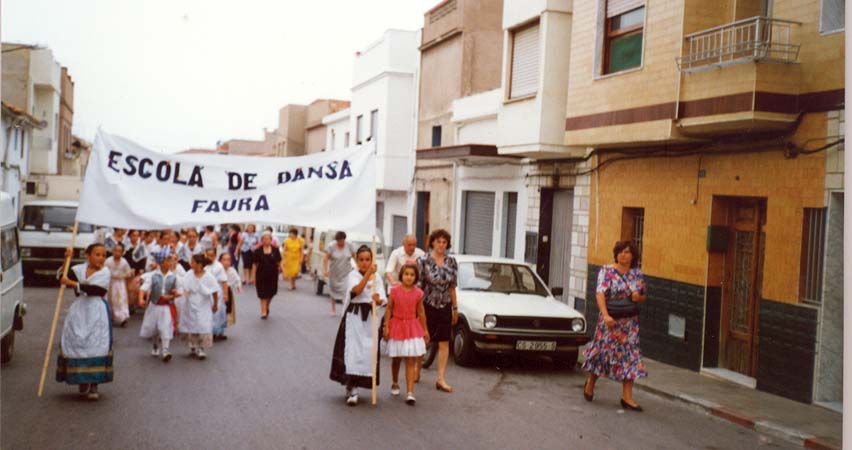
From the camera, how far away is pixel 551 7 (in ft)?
60.7

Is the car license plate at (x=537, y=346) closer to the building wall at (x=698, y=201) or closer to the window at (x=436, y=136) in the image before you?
the building wall at (x=698, y=201)

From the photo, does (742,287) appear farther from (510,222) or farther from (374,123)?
(374,123)

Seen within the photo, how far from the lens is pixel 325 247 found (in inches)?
1062

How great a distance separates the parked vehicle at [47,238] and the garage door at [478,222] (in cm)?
1003

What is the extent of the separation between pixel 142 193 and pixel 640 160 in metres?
8.69

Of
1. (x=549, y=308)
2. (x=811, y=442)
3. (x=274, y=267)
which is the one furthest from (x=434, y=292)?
(x=274, y=267)

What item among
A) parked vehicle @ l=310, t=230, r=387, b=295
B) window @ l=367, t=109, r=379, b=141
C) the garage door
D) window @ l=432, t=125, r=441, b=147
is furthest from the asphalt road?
window @ l=367, t=109, r=379, b=141

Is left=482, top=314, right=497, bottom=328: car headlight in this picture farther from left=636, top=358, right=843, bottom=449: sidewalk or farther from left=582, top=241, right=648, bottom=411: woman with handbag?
left=582, top=241, right=648, bottom=411: woman with handbag

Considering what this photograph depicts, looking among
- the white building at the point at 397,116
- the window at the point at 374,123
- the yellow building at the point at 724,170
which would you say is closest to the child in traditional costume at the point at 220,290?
the yellow building at the point at 724,170

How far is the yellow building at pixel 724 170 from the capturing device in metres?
11.0

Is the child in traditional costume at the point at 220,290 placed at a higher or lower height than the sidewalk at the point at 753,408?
higher

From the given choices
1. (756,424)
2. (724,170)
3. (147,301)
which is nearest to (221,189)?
(147,301)

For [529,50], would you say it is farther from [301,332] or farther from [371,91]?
[371,91]

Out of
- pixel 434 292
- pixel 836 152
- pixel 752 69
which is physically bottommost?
pixel 434 292
